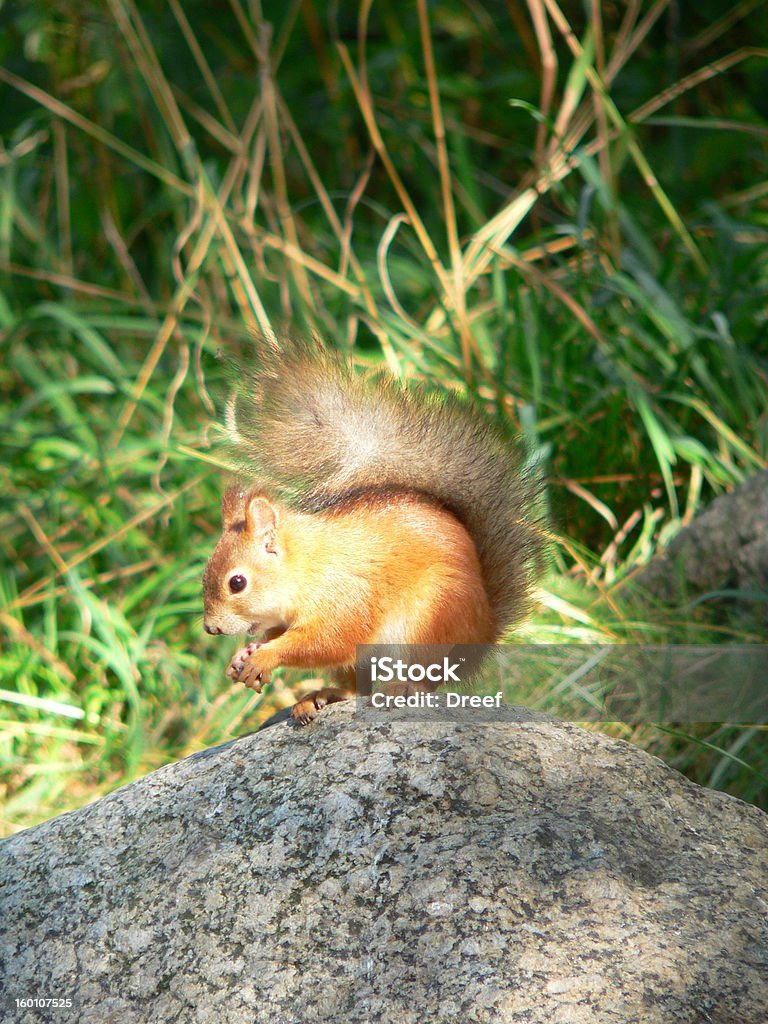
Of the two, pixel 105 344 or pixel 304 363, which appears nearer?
pixel 304 363

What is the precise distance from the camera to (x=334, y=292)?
12.1ft

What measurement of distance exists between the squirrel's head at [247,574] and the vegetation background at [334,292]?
58cm

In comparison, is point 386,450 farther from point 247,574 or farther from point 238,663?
point 238,663

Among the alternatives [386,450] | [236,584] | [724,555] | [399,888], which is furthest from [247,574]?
[724,555]

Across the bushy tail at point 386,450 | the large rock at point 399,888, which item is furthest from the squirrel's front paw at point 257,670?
the bushy tail at point 386,450

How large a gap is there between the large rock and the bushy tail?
0.31m

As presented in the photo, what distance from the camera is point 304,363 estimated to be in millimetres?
1768

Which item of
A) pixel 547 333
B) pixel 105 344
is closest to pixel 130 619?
pixel 105 344

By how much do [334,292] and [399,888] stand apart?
2547 millimetres

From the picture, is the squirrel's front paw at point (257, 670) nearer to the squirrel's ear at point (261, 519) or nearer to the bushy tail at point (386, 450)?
the squirrel's ear at point (261, 519)

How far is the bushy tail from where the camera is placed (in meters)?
1.76

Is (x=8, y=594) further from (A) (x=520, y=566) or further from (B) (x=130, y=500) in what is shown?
(A) (x=520, y=566)

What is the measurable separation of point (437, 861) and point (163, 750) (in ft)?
4.72

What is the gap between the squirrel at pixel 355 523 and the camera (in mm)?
1685
